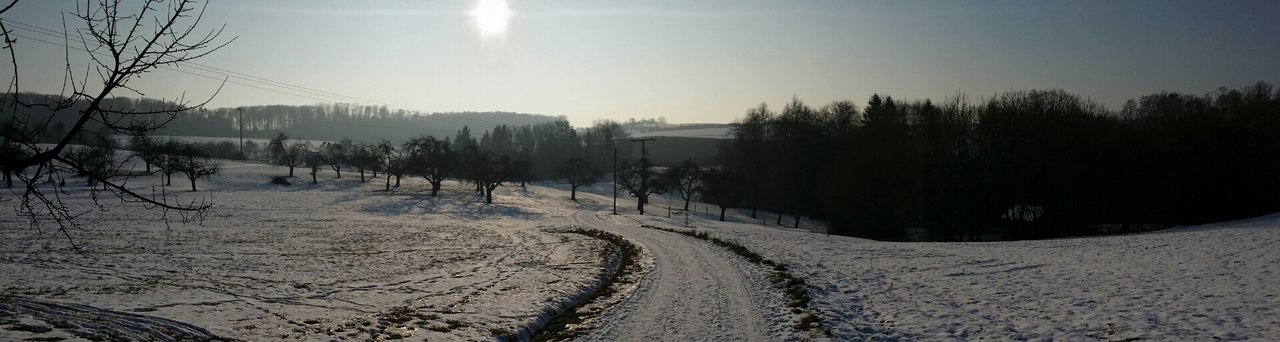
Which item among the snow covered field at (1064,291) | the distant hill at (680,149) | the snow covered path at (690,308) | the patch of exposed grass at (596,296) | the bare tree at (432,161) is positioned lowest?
the patch of exposed grass at (596,296)

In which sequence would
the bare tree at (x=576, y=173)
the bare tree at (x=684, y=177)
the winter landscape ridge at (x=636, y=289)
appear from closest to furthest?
the winter landscape ridge at (x=636, y=289), the bare tree at (x=684, y=177), the bare tree at (x=576, y=173)

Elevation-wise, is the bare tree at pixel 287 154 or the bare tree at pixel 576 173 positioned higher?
the bare tree at pixel 287 154

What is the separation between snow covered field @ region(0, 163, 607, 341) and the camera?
13.0m

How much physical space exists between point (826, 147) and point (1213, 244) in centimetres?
5317

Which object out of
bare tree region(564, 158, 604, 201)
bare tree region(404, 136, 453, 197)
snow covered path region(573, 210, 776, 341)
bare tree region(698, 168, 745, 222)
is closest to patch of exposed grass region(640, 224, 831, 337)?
snow covered path region(573, 210, 776, 341)

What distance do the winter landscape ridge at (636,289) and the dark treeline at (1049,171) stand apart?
1973 cm

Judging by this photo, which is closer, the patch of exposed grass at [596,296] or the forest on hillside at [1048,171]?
the patch of exposed grass at [596,296]

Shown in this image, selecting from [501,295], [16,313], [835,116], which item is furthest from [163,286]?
[835,116]

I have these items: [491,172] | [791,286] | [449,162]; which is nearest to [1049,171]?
[791,286]

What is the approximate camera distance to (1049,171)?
4372 cm

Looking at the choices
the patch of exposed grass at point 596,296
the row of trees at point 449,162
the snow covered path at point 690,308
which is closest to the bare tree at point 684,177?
the row of trees at point 449,162

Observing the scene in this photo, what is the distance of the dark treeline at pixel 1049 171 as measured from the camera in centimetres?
4228

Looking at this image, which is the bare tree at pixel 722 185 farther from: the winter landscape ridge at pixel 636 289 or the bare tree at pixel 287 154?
the bare tree at pixel 287 154

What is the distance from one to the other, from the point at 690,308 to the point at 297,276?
42.6 feet
